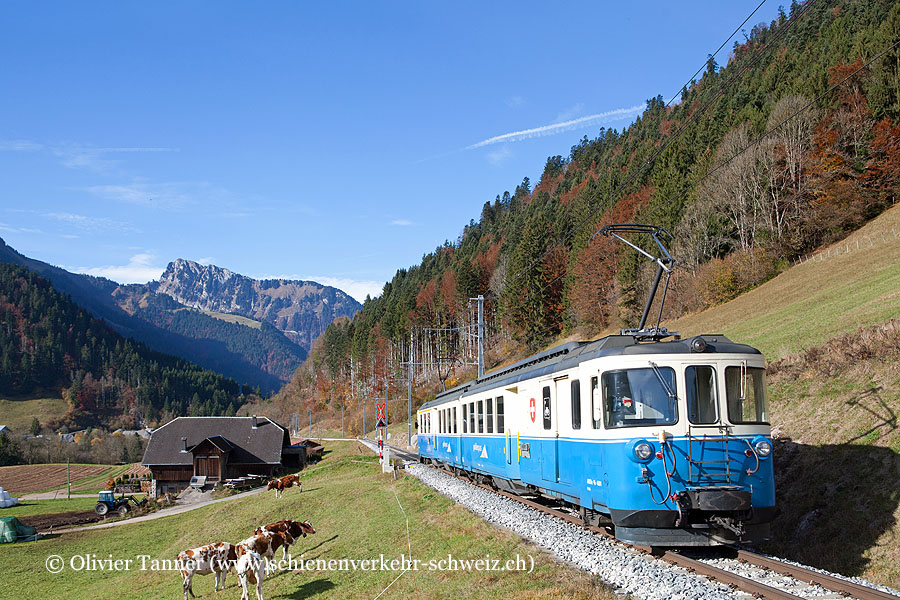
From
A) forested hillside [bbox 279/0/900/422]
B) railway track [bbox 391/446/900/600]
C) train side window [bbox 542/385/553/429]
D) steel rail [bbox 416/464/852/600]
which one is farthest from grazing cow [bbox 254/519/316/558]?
forested hillside [bbox 279/0/900/422]

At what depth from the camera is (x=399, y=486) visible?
2442 cm

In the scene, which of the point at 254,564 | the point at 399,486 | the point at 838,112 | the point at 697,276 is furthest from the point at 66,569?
the point at 838,112

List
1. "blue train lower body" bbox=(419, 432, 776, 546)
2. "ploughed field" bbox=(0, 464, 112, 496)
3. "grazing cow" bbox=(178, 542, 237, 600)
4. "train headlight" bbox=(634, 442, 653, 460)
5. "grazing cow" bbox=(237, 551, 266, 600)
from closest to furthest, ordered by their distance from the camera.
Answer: "blue train lower body" bbox=(419, 432, 776, 546) → "train headlight" bbox=(634, 442, 653, 460) → "grazing cow" bbox=(237, 551, 266, 600) → "grazing cow" bbox=(178, 542, 237, 600) → "ploughed field" bbox=(0, 464, 112, 496)

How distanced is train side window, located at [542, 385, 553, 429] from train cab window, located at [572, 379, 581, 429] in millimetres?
1464

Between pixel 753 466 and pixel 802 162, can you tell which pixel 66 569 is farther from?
pixel 802 162

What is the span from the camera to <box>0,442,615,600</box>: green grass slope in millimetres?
9609

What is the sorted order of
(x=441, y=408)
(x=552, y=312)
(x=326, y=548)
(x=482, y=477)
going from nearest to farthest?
(x=326, y=548) → (x=482, y=477) → (x=441, y=408) → (x=552, y=312)

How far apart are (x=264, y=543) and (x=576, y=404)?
26.1 ft

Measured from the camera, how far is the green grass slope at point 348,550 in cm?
961

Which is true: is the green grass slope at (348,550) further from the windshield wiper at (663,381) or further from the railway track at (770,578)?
the windshield wiper at (663,381)

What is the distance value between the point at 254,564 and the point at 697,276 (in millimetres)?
45803

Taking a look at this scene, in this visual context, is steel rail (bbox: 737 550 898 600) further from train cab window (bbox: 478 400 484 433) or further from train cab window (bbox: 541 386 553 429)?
train cab window (bbox: 478 400 484 433)

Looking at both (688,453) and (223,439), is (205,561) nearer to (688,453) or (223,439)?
(688,453)

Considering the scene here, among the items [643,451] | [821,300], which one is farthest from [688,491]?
[821,300]
